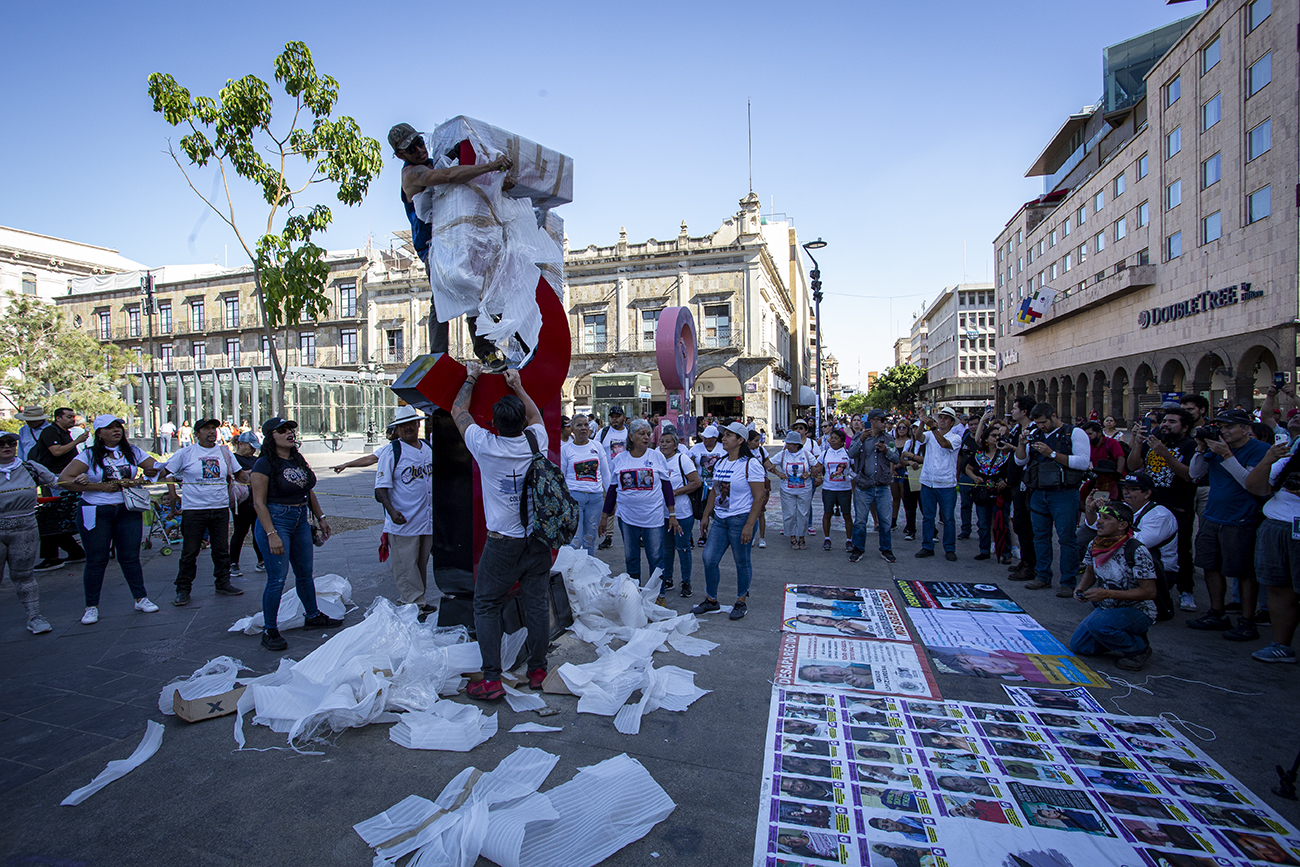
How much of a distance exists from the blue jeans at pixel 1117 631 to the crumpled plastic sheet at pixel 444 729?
3.85 metres

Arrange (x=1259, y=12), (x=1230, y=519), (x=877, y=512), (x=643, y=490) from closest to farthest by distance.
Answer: (x=1230, y=519) < (x=643, y=490) < (x=877, y=512) < (x=1259, y=12)

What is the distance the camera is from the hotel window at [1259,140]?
698 inches

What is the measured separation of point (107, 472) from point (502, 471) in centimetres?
414

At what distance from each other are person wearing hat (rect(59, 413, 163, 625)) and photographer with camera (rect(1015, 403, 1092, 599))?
797 centimetres

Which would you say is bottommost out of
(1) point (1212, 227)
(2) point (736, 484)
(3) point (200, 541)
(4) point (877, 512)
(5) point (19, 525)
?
(4) point (877, 512)

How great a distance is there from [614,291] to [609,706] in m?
31.7

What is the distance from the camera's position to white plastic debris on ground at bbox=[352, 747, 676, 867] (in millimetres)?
2318

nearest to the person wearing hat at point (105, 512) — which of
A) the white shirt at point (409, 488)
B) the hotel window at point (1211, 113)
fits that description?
the white shirt at point (409, 488)

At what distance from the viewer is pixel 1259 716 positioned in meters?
3.38

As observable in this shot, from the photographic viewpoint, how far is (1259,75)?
18.0 metres

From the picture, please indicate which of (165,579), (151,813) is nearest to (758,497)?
(151,813)

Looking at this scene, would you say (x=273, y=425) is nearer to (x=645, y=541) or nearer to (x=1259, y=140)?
(x=645, y=541)

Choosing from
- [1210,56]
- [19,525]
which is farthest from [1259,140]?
[19,525]

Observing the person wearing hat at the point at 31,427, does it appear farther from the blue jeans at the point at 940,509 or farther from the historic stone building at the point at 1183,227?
the historic stone building at the point at 1183,227
